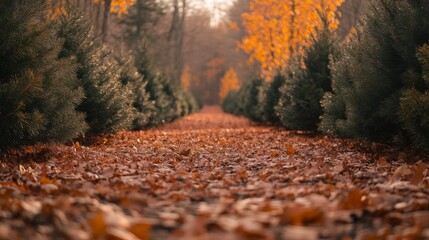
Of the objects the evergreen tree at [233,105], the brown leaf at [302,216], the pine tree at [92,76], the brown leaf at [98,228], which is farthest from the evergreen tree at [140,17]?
the brown leaf at [98,228]

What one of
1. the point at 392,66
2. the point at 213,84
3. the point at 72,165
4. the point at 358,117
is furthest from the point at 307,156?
the point at 213,84

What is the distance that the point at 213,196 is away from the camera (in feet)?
13.0

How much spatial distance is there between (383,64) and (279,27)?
49.0ft

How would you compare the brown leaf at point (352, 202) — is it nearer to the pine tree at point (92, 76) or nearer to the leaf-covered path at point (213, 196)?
the leaf-covered path at point (213, 196)

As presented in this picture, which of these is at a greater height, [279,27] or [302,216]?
[279,27]

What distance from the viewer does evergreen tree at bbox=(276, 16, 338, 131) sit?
11594mm

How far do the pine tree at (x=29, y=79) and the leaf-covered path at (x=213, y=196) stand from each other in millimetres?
335

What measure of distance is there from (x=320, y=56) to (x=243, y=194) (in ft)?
28.1

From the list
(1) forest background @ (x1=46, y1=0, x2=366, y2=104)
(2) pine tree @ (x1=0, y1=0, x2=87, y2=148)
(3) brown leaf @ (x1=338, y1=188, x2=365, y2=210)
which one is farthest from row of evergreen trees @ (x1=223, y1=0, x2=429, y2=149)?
(2) pine tree @ (x1=0, y1=0, x2=87, y2=148)

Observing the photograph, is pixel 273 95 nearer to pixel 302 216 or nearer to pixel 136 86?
pixel 136 86

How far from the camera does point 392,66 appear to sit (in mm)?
6922

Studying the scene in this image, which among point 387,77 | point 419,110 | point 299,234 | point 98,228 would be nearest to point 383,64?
point 387,77

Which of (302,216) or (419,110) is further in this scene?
(419,110)

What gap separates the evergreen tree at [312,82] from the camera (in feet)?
38.0
